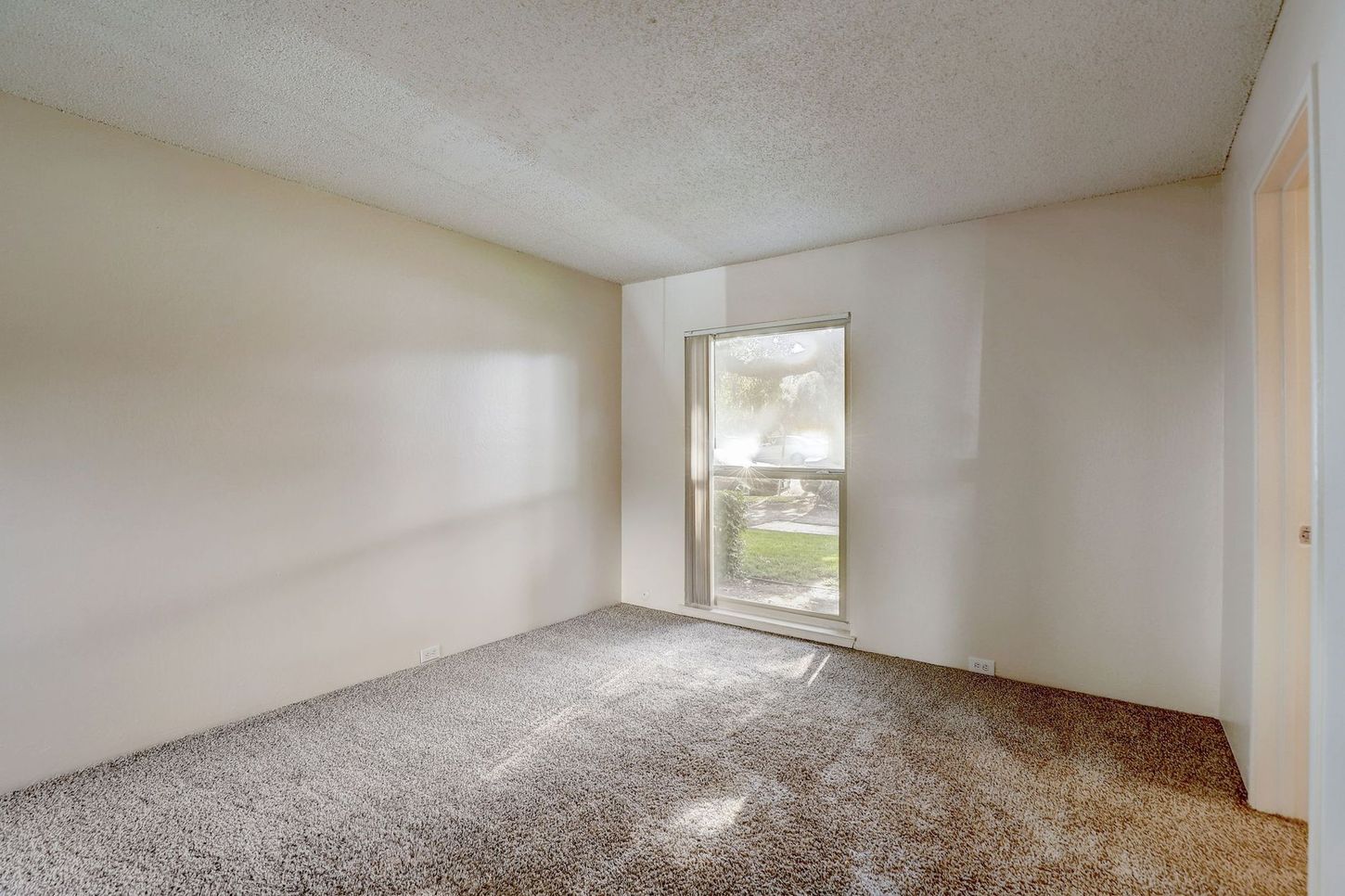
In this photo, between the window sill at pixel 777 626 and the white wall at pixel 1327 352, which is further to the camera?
the window sill at pixel 777 626

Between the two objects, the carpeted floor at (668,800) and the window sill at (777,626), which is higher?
the window sill at (777,626)

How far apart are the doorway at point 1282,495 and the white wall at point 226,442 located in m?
3.81

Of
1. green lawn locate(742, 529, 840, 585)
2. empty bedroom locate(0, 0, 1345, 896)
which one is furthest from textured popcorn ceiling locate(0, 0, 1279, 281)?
green lawn locate(742, 529, 840, 585)

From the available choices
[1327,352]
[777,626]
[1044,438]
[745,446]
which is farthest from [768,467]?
[1327,352]

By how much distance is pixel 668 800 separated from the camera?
2256mm

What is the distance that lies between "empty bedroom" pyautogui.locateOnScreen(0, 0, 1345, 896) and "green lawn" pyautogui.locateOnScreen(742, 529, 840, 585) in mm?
→ 41

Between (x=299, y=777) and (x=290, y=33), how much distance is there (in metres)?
2.71

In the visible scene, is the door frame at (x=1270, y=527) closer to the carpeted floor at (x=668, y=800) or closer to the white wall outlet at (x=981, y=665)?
the carpeted floor at (x=668, y=800)

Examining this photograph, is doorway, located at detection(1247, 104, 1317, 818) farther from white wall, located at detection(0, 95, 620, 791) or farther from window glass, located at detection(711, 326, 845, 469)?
white wall, located at detection(0, 95, 620, 791)

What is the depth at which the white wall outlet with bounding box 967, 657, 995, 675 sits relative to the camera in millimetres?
3488

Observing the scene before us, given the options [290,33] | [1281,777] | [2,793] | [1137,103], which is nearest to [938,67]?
[1137,103]

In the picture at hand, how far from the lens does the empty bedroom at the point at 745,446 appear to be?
6.33 ft

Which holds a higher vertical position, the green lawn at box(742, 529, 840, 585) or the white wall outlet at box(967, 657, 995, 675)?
the green lawn at box(742, 529, 840, 585)

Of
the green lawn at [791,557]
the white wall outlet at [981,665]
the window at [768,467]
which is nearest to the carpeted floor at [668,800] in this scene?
the white wall outlet at [981,665]
